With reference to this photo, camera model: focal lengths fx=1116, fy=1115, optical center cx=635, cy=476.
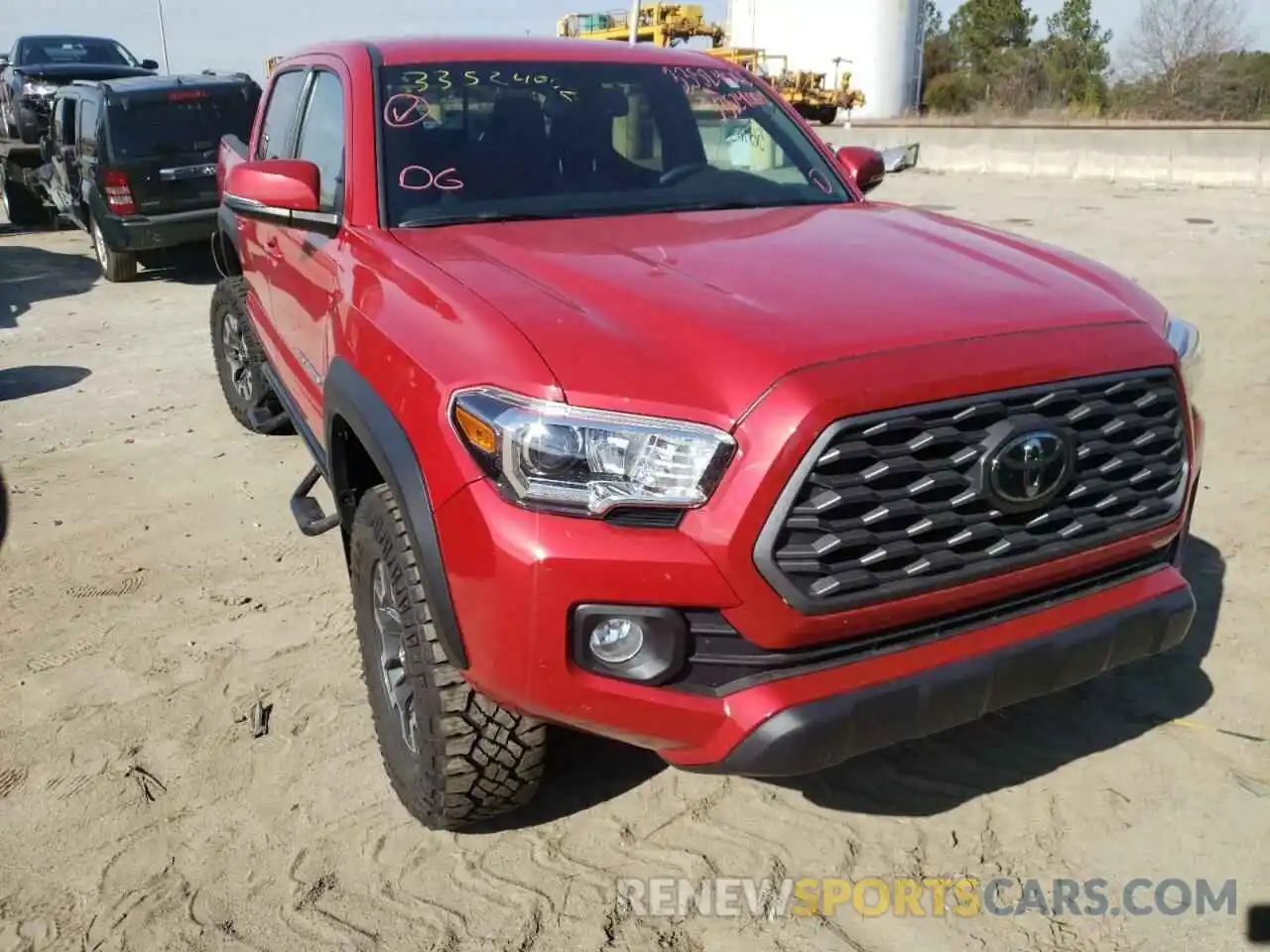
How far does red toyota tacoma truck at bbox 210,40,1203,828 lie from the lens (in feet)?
6.97

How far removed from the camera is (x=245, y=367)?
589 cm

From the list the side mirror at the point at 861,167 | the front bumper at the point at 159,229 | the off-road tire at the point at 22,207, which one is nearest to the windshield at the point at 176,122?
the front bumper at the point at 159,229

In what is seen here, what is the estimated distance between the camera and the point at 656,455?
7.00ft

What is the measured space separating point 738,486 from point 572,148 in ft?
5.96

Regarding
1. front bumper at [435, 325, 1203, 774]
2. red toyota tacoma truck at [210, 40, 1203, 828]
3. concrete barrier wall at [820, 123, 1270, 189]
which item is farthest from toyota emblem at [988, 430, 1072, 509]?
concrete barrier wall at [820, 123, 1270, 189]

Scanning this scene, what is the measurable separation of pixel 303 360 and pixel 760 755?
91.1 inches

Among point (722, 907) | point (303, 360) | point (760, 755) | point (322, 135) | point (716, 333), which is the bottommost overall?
point (722, 907)

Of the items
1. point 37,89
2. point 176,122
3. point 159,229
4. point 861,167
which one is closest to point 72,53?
point 37,89

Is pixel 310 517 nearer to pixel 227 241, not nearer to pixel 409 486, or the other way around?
pixel 409 486

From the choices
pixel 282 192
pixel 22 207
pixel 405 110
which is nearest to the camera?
pixel 282 192

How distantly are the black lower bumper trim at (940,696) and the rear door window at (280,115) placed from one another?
3.21 metres

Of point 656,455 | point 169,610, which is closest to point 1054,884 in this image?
point 656,455

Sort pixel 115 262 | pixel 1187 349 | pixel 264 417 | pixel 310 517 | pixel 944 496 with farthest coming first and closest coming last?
pixel 115 262 → pixel 264 417 → pixel 310 517 → pixel 1187 349 → pixel 944 496

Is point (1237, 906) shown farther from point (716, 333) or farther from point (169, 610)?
point (169, 610)
